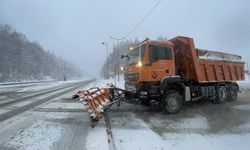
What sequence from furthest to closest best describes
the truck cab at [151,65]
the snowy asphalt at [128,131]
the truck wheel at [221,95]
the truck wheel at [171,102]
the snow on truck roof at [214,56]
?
the truck wheel at [221,95]
the snow on truck roof at [214,56]
the truck wheel at [171,102]
the truck cab at [151,65]
the snowy asphalt at [128,131]

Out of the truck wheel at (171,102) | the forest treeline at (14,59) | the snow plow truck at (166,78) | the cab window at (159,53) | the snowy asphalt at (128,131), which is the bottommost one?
the snowy asphalt at (128,131)

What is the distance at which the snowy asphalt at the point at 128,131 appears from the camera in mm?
4828

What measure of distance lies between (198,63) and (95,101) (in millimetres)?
5162

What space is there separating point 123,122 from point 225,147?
3.34 m

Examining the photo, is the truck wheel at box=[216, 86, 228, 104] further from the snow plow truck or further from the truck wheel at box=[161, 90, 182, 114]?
the truck wheel at box=[161, 90, 182, 114]

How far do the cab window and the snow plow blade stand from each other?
2.53m

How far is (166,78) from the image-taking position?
26.8ft

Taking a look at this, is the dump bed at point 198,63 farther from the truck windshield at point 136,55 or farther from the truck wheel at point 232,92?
the truck windshield at point 136,55

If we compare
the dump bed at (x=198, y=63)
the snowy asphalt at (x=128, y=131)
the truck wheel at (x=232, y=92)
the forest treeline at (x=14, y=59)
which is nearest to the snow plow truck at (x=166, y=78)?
the dump bed at (x=198, y=63)

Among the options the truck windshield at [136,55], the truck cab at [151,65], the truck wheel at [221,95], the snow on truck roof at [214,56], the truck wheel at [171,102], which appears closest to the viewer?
the truck cab at [151,65]

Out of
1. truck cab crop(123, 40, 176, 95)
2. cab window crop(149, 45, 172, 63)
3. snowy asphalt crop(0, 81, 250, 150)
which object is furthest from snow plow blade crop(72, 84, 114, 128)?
cab window crop(149, 45, 172, 63)

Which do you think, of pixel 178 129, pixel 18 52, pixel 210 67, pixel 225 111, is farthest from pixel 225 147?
pixel 18 52

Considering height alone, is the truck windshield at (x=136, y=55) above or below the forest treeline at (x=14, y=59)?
below

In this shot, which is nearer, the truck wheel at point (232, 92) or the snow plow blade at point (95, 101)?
the snow plow blade at point (95, 101)
